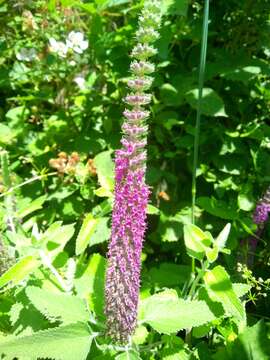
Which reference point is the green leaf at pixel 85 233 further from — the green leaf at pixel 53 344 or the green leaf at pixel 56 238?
the green leaf at pixel 53 344

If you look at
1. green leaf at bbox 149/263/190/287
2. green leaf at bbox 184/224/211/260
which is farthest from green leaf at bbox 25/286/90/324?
green leaf at bbox 149/263/190/287

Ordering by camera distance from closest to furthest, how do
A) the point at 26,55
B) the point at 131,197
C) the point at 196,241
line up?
the point at 131,197 < the point at 196,241 < the point at 26,55

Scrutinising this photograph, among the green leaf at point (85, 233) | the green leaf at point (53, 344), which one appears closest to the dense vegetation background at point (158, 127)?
the green leaf at point (85, 233)

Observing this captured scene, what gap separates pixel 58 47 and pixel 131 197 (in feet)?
4.72

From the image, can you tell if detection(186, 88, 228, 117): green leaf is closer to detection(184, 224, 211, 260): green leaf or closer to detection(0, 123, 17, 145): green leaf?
detection(184, 224, 211, 260): green leaf

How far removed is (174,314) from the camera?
1.51m

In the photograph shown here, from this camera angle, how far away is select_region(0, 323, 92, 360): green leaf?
1311 mm

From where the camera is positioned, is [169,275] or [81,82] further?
[81,82]

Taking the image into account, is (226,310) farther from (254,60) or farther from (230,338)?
(254,60)

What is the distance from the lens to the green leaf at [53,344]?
131 centimetres

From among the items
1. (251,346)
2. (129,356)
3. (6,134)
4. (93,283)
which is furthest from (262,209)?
(6,134)

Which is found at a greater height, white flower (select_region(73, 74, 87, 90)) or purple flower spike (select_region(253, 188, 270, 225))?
white flower (select_region(73, 74, 87, 90))

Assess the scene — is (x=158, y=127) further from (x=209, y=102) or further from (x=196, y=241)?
(x=196, y=241)

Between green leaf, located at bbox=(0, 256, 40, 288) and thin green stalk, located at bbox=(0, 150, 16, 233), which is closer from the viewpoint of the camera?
green leaf, located at bbox=(0, 256, 40, 288)
